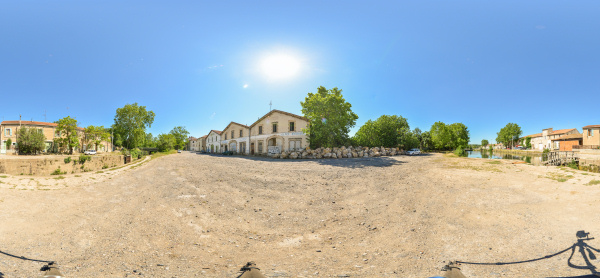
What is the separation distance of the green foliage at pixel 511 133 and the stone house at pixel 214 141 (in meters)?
103

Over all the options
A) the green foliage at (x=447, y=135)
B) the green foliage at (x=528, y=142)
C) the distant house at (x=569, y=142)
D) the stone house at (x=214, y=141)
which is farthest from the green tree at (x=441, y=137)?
the stone house at (x=214, y=141)

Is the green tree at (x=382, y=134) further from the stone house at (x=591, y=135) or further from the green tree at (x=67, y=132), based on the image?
the green tree at (x=67, y=132)

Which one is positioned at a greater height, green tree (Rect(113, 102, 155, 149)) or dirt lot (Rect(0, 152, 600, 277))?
green tree (Rect(113, 102, 155, 149))

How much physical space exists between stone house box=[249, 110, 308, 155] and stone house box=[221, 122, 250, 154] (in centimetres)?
275

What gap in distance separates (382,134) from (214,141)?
40701 millimetres

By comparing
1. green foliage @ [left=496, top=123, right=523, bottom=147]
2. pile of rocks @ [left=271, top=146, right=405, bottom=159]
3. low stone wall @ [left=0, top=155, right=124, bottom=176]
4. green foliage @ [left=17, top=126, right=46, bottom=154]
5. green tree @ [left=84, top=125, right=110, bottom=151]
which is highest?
green foliage @ [left=496, top=123, right=523, bottom=147]

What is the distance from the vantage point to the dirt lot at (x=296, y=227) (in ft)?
14.0

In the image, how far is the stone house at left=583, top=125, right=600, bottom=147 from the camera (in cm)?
4916

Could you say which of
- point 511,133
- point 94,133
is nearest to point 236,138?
point 94,133

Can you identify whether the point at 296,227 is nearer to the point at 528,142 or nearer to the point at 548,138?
the point at 548,138

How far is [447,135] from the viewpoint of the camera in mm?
58375

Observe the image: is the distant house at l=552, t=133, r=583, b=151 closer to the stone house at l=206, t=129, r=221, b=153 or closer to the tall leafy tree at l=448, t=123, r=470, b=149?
the tall leafy tree at l=448, t=123, r=470, b=149

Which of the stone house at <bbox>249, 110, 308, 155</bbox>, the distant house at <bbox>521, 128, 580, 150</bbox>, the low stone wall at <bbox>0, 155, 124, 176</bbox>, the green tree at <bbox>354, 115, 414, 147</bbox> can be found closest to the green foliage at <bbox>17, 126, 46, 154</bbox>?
the low stone wall at <bbox>0, 155, 124, 176</bbox>

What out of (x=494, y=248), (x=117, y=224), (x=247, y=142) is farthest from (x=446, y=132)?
(x=117, y=224)
